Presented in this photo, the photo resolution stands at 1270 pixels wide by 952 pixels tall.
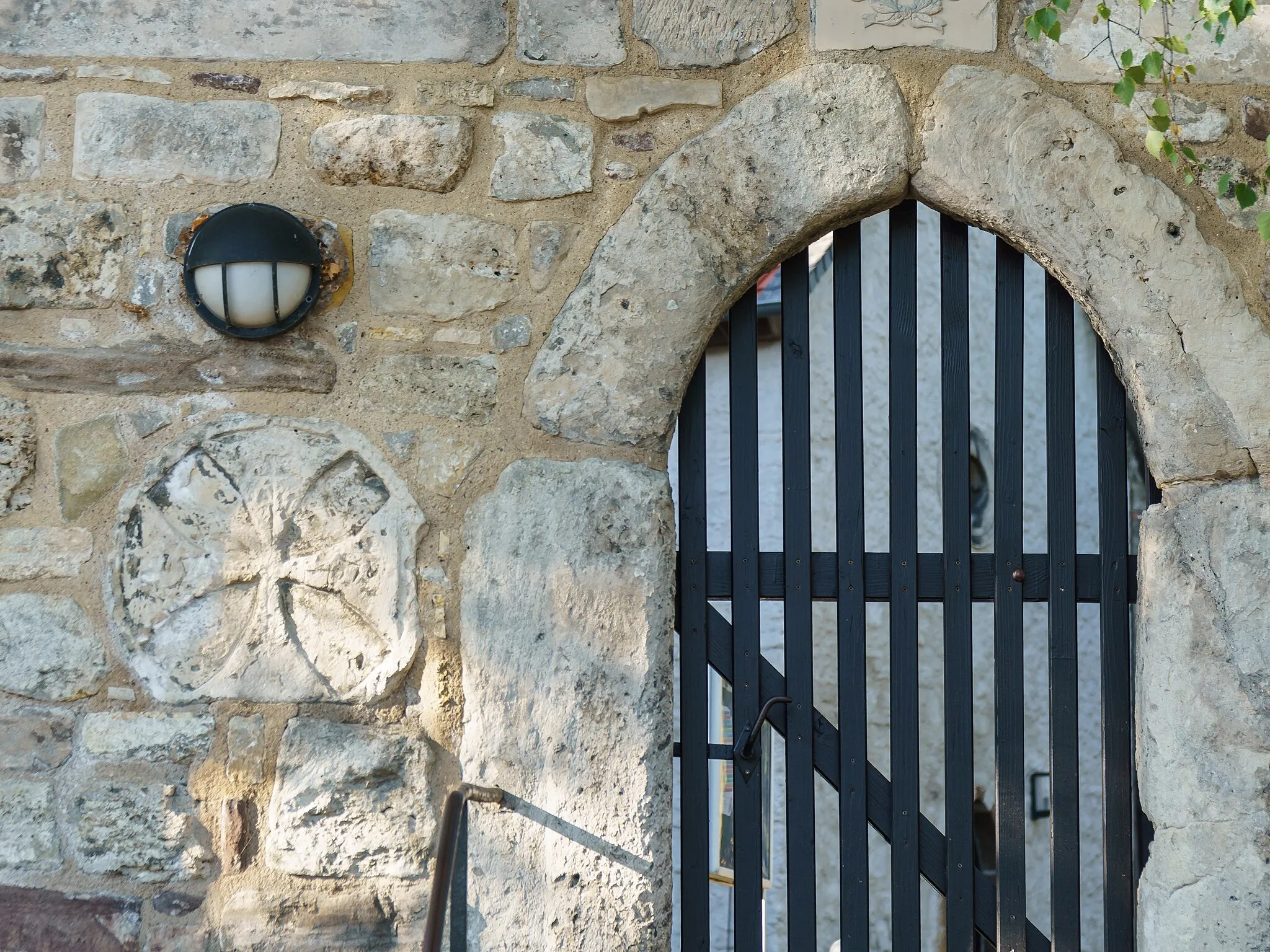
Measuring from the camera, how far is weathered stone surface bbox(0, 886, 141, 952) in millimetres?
2041

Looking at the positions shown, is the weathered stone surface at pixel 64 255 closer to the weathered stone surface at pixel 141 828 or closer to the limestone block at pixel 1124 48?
the weathered stone surface at pixel 141 828

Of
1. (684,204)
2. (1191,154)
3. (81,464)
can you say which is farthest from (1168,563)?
(81,464)

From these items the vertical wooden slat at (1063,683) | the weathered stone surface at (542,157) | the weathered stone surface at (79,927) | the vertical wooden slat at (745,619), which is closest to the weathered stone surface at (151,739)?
the weathered stone surface at (79,927)

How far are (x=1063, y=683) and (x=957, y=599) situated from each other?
261 mm

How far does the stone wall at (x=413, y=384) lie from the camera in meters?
2.02

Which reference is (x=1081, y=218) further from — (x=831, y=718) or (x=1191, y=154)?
(x=831, y=718)

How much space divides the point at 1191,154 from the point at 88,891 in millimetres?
2417

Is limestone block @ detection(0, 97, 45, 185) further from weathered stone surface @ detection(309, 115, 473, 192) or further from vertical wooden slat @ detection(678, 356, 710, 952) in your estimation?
vertical wooden slat @ detection(678, 356, 710, 952)

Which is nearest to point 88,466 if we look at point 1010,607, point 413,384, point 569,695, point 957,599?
point 413,384

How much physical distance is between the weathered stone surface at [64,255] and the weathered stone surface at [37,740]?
775 mm

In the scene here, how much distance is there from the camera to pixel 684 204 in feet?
6.75

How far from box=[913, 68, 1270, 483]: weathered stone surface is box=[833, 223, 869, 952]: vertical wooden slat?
0.97ft

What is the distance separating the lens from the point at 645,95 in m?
2.07

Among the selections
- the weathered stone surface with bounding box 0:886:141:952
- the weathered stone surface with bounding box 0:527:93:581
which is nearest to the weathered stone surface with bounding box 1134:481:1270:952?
the weathered stone surface with bounding box 0:886:141:952
